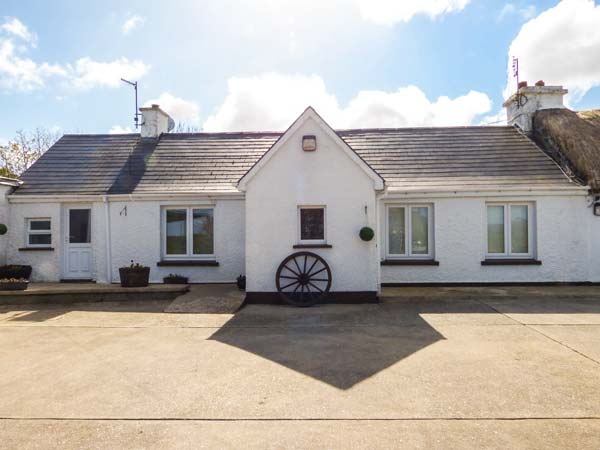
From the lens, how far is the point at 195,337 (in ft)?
23.6

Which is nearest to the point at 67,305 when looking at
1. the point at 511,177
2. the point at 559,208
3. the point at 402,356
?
the point at 402,356

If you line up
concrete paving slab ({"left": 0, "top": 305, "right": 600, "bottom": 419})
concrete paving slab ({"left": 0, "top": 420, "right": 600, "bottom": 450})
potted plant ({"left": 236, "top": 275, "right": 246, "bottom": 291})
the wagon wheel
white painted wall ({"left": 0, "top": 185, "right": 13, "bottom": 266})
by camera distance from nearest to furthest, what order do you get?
1. concrete paving slab ({"left": 0, "top": 420, "right": 600, "bottom": 450})
2. concrete paving slab ({"left": 0, "top": 305, "right": 600, "bottom": 419})
3. the wagon wheel
4. potted plant ({"left": 236, "top": 275, "right": 246, "bottom": 291})
5. white painted wall ({"left": 0, "top": 185, "right": 13, "bottom": 266})

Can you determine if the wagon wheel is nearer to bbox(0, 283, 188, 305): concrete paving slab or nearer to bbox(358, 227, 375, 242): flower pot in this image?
bbox(358, 227, 375, 242): flower pot

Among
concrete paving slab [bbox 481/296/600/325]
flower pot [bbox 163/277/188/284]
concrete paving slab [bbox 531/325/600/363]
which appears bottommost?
concrete paving slab [bbox 531/325/600/363]

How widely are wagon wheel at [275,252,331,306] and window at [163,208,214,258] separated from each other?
3552 millimetres

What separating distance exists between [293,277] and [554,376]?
5.83 meters

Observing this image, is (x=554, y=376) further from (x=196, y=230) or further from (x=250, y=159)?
(x=250, y=159)

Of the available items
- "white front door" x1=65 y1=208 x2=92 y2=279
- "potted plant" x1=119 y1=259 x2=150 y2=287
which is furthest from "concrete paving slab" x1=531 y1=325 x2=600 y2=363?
"white front door" x1=65 y1=208 x2=92 y2=279

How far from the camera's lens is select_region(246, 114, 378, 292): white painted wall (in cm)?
983

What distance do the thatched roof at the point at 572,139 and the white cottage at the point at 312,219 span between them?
0.97 ft

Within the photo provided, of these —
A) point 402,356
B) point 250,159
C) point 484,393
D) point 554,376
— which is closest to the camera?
point 484,393

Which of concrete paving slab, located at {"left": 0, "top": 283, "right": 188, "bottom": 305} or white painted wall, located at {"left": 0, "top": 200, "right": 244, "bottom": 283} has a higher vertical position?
white painted wall, located at {"left": 0, "top": 200, "right": 244, "bottom": 283}

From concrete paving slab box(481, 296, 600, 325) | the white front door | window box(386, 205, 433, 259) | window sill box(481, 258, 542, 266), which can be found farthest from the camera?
the white front door

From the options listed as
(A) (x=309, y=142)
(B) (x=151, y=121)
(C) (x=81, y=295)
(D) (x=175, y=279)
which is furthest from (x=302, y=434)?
(B) (x=151, y=121)
